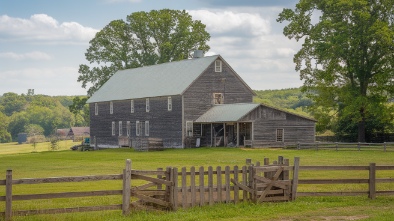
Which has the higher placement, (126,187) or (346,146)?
(126,187)

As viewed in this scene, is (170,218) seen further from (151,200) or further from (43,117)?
(43,117)

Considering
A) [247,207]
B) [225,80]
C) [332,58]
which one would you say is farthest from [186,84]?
[247,207]

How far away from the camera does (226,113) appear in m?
67.1

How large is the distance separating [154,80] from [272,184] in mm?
56395

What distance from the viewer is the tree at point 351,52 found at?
211 ft

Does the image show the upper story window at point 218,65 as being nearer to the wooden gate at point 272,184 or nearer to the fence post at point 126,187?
the wooden gate at point 272,184

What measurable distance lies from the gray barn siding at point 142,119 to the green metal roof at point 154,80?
0.83 m

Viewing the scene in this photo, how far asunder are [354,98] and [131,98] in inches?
978

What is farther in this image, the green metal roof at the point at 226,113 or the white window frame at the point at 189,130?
the white window frame at the point at 189,130

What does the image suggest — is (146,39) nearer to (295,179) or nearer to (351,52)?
(351,52)

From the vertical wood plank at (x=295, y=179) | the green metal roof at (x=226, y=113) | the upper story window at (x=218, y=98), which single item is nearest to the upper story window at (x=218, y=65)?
the upper story window at (x=218, y=98)

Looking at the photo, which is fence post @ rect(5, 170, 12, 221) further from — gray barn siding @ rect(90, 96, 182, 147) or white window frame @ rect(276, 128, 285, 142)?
gray barn siding @ rect(90, 96, 182, 147)

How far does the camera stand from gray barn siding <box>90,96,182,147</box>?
70.2m

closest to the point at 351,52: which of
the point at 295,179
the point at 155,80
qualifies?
the point at 155,80
